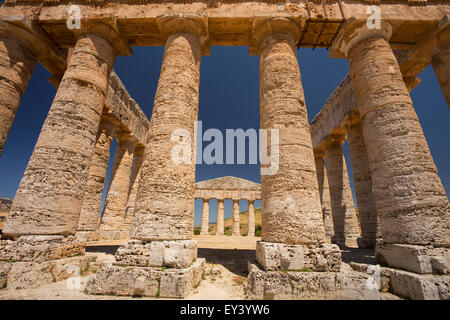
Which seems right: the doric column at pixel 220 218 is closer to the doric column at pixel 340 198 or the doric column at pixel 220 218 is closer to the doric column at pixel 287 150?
the doric column at pixel 340 198

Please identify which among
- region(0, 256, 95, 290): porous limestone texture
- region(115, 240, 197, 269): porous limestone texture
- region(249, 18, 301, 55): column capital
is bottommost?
region(0, 256, 95, 290): porous limestone texture

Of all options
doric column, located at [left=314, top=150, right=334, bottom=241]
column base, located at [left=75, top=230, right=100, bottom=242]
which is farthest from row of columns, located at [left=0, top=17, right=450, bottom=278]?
doric column, located at [left=314, top=150, right=334, bottom=241]

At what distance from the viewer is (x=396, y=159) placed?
541 centimetres

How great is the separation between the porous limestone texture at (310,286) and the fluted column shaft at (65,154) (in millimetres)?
5316

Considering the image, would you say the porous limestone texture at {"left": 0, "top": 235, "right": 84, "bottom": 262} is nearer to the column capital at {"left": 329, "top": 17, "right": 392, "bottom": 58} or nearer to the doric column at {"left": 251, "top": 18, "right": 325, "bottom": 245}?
the doric column at {"left": 251, "top": 18, "right": 325, "bottom": 245}

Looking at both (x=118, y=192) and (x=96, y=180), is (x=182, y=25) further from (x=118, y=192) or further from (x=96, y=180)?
(x=118, y=192)

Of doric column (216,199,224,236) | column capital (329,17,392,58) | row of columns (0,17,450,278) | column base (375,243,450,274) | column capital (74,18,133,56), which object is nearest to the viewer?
column base (375,243,450,274)

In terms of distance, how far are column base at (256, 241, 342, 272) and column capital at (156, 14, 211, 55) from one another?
701 centimetres

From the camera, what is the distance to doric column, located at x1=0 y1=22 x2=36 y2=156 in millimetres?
6688

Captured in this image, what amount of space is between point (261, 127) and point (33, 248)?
658cm

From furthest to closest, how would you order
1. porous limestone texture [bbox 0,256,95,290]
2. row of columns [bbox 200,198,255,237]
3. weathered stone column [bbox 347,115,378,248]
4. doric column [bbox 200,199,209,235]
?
doric column [bbox 200,199,209,235], row of columns [bbox 200,198,255,237], weathered stone column [bbox 347,115,378,248], porous limestone texture [bbox 0,256,95,290]
